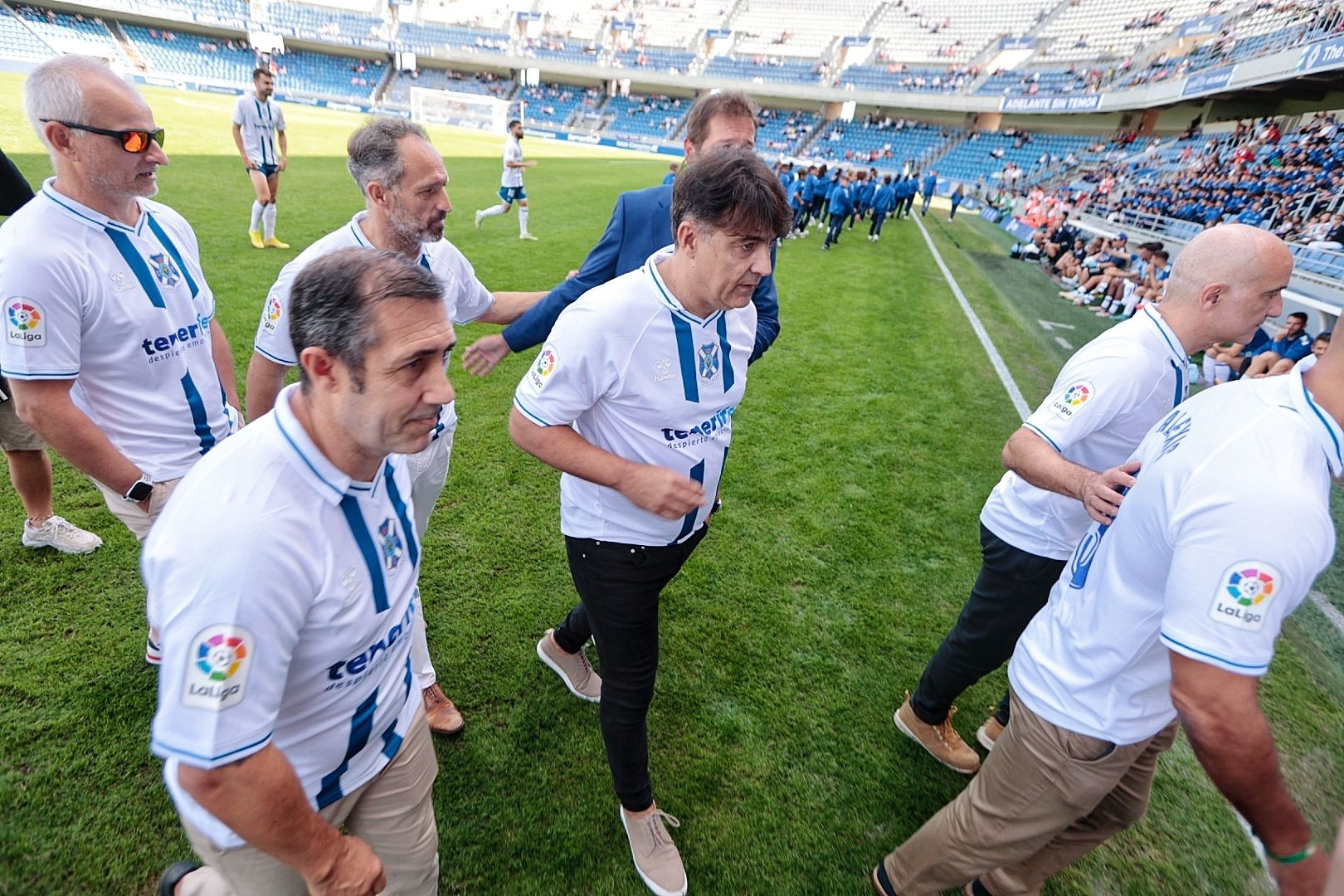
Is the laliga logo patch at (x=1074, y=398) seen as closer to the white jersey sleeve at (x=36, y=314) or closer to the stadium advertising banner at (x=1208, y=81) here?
the white jersey sleeve at (x=36, y=314)

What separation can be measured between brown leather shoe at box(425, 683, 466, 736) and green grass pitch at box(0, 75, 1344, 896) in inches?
2.4

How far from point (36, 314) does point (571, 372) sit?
174cm

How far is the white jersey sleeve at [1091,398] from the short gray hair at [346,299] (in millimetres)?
1991

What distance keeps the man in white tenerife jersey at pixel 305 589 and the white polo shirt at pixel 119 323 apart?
1.41 meters

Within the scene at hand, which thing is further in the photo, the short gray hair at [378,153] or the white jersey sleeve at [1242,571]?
the short gray hair at [378,153]

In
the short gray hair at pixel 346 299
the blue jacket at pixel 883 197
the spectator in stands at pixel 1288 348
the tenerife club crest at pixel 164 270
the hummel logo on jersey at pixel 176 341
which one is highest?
the short gray hair at pixel 346 299

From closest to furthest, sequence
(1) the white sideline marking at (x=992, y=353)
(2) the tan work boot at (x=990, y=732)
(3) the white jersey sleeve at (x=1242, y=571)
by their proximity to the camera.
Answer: (3) the white jersey sleeve at (x=1242, y=571) → (2) the tan work boot at (x=990, y=732) → (1) the white sideline marking at (x=992, y=353)

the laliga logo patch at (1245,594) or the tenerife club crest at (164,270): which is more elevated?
the tenerife club crest at (164,270)

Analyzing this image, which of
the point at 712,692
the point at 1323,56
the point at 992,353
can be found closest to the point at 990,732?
the point at 712,692

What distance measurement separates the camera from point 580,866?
8.02 feet

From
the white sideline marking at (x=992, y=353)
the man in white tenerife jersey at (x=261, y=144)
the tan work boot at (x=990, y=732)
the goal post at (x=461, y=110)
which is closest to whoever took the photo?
the tan work boot at (x=990, y=732)

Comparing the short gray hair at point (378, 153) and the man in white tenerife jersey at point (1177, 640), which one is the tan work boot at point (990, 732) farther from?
the short gray hair at point (378, 153)

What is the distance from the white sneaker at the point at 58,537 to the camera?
353cm

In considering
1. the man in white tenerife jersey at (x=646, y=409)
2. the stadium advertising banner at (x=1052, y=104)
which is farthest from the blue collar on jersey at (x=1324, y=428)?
the stadium advertising banner at (x=1052, y=104)
